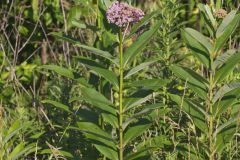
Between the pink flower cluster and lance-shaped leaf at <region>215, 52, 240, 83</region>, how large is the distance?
0.54 meters

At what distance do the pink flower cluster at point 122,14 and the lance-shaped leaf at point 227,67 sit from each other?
540 mm

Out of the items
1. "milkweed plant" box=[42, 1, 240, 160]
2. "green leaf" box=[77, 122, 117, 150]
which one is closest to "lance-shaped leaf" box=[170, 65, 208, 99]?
"milkweed plant" box=[42, 1, 240, 160]

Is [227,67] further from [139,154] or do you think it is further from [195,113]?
[139,154]

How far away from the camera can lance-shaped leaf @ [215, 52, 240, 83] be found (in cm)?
328

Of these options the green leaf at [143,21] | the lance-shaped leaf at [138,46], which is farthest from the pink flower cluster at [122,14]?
the lance-shaped leaf at [138,46]

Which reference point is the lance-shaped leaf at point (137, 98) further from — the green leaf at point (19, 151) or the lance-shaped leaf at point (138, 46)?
the green leaf at point (19, 151)

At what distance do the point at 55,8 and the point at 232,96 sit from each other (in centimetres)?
360

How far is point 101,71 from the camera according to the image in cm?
327

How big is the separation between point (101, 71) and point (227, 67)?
649 mm

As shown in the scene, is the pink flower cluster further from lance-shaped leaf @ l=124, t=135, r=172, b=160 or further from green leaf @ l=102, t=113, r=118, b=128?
lance-shaped leaf @ l=124, t=135, r=172, b=160

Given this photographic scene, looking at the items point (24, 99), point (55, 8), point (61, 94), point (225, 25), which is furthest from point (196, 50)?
point (55, 8)

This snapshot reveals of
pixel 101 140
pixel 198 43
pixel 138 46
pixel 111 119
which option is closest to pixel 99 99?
pixel 111 119

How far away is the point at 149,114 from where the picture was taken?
135 inches

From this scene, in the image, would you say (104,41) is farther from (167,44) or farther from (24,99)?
(24,99)
